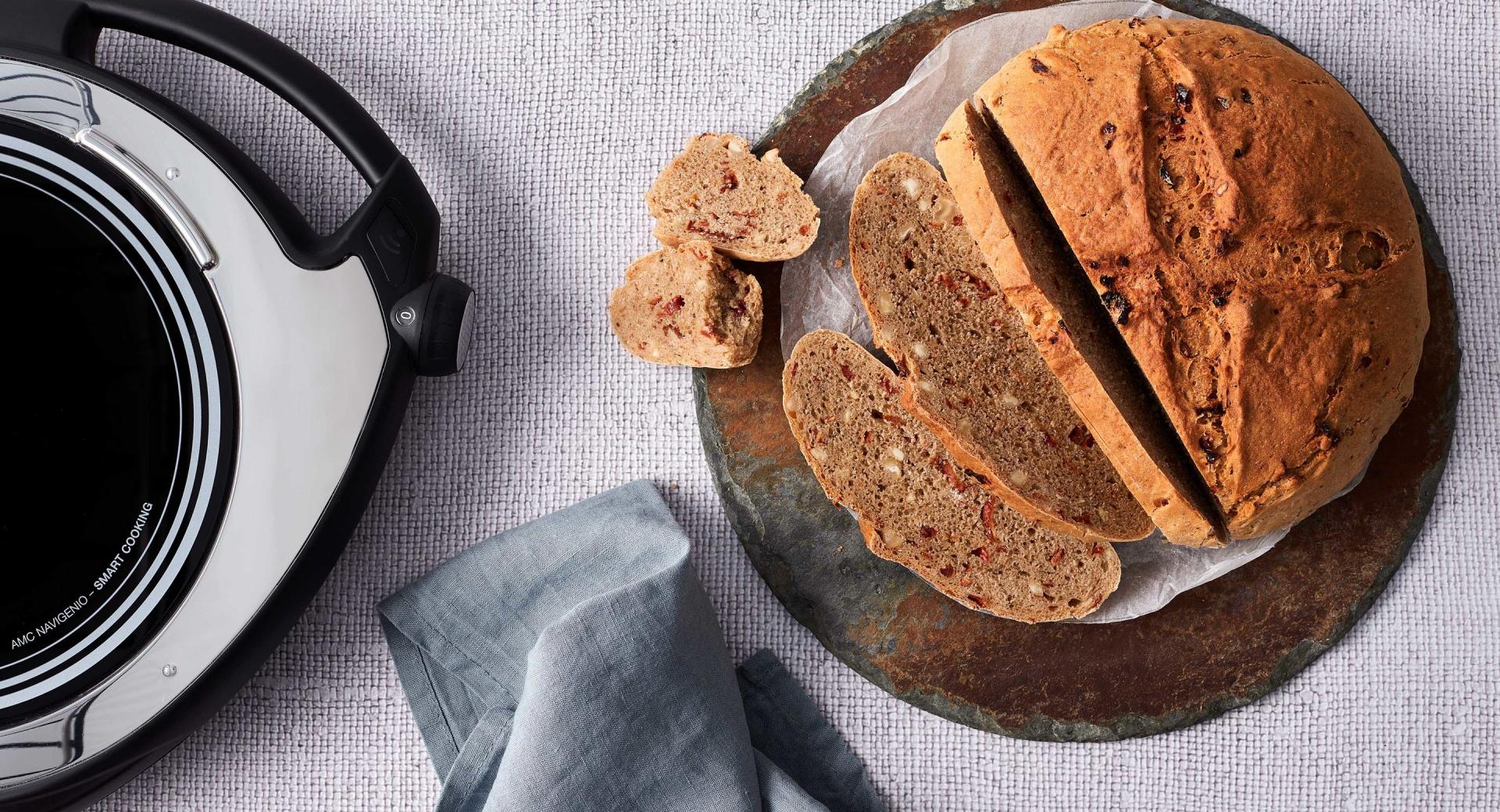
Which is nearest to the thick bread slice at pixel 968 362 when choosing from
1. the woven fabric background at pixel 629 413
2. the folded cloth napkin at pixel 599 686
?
the woven fabric background at pixel 629 413

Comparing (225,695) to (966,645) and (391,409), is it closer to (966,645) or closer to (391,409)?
(391,409)

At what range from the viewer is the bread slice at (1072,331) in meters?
1.15

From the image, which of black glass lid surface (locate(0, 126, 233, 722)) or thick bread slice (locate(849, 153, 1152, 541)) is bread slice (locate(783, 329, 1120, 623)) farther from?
black glass lid surface (locate(0, 126, 233, 722))

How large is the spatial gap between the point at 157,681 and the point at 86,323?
19.3 inches

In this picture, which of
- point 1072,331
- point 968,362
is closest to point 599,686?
point 968,362

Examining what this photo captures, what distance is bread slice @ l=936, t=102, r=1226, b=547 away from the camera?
45.3 inches

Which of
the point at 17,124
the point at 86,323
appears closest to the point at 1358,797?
the point at 86,323

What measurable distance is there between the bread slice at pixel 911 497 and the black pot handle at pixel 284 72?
608mm

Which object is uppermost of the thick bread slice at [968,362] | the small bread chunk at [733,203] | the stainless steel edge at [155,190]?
the stainless steel edge at [155,190]

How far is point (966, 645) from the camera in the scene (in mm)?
1410

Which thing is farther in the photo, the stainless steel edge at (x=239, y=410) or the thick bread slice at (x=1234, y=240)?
the stainless steel edge at (x=239, y=410)

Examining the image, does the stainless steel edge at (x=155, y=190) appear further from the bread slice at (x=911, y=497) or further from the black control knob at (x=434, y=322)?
the bread slice at (x=911, y=497)

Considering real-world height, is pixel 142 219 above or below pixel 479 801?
above

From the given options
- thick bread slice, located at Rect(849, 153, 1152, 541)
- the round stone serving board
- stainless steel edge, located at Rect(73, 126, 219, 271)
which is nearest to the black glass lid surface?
stainless steel edge, located at Rect(73, 126, 219, 271)
